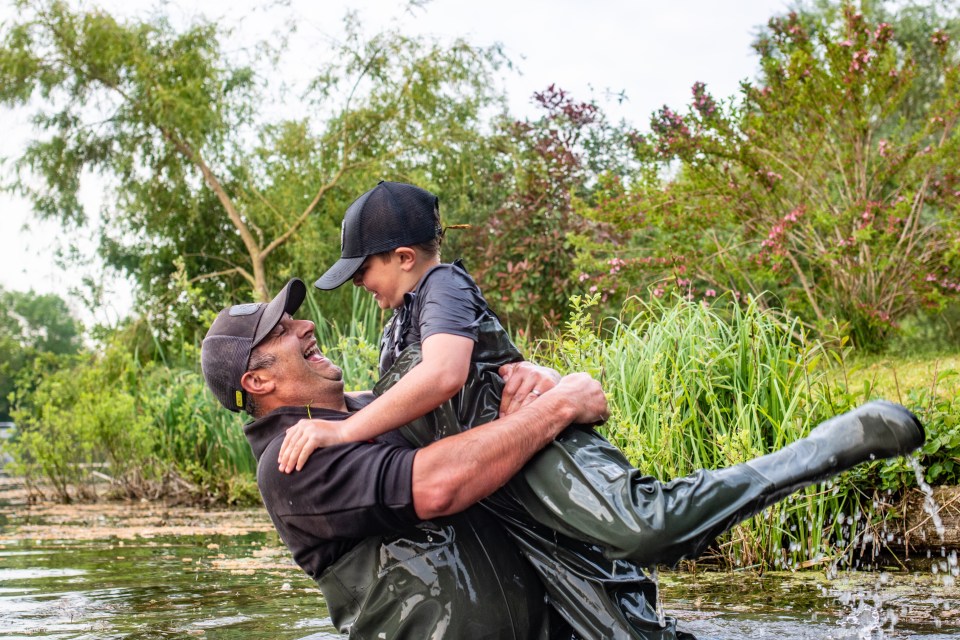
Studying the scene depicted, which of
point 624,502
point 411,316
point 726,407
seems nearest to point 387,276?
point 411,316

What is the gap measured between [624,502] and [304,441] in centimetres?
83

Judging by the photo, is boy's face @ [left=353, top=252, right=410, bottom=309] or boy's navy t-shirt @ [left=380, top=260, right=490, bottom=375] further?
boy's face @ [left=353, top=252, right=410, bottom=309]

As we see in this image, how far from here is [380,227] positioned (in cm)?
325

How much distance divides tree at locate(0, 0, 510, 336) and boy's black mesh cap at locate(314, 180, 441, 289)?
1288 centimetres

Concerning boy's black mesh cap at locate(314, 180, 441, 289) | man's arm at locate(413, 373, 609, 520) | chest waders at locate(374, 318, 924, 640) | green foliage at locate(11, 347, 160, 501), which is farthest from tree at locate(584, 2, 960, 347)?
man's arm at locate(413, 373, 609, 520)

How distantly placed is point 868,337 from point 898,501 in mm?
5899

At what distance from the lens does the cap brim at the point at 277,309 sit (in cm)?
300

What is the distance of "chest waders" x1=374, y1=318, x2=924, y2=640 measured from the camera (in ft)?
8.40

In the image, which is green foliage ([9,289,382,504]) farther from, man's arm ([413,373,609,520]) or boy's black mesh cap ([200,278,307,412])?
man's arm ([413,373,609,520])

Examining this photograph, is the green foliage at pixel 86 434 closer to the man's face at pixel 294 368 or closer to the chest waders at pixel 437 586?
the man's face at pixel 294 368

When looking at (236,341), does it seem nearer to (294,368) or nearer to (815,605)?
(294,368)

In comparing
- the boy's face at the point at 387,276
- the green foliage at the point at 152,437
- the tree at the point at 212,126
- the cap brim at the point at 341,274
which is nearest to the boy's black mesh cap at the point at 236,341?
the cap brim at the point at 341,274

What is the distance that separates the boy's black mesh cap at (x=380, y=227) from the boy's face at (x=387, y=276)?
0.04 m

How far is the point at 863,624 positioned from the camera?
379cm
